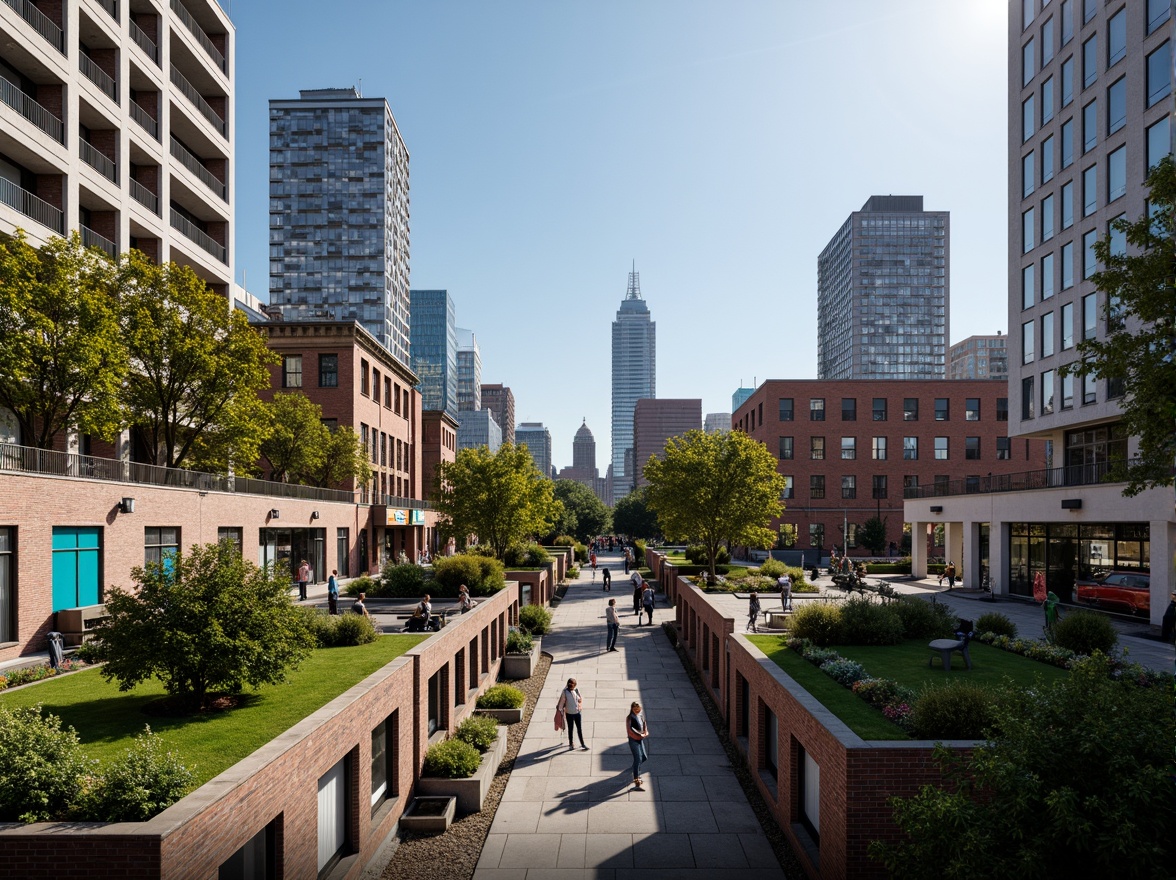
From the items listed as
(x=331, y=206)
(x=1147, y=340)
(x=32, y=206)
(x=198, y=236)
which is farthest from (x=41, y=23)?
(x=331, y=206)

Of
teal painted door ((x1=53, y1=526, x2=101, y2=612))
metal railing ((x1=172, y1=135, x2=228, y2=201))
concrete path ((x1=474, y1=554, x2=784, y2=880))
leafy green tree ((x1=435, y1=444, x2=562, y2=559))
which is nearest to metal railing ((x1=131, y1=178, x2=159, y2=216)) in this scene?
metal railing ((x1=172, y1=135, x2=228, y2=201))

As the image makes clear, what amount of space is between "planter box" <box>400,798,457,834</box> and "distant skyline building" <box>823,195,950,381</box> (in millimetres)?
187534

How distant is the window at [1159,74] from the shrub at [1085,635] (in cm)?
2562

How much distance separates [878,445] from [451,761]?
67.9 metres

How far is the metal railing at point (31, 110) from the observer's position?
25.9m

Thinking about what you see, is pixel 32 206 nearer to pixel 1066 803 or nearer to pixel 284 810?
pixel 284 810

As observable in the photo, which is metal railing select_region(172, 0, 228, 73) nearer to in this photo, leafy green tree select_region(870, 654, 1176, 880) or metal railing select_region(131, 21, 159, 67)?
metal railing select_region(131, 21, 159, 67)

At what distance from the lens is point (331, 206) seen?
125 metres

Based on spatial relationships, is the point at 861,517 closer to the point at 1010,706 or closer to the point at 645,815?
the point at 645,815

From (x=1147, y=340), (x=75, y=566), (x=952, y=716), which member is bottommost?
(x=952, y=716)

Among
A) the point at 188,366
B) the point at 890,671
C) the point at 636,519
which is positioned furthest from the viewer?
the point at 636,519

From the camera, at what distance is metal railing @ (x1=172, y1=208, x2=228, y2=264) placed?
37562 mm

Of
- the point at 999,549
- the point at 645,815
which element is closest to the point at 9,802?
the point at 645,815

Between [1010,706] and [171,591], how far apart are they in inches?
468
